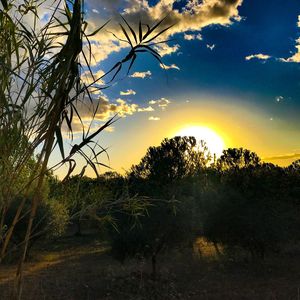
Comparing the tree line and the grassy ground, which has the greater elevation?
the tree line

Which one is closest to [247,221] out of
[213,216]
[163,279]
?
[213,216]

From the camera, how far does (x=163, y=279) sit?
22594mm

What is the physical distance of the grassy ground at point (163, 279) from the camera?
1944 centimetres

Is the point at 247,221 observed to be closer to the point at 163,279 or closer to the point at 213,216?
the point at 213,216

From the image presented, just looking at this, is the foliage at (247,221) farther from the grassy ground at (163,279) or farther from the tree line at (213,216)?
the grassy ground at (163,279)

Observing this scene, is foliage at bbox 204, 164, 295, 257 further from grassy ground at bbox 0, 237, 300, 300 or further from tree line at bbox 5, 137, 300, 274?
grassy ground at bbox 0, 237, 300, 300

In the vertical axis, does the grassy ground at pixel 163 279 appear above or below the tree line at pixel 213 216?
below

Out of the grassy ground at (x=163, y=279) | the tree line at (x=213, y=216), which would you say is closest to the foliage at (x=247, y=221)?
the tree line at (x=213, y=216)

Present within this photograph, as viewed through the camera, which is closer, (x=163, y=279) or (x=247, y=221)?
(x=163, y=279)

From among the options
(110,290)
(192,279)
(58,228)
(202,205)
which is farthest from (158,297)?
(58,228)

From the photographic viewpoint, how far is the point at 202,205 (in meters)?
28.2

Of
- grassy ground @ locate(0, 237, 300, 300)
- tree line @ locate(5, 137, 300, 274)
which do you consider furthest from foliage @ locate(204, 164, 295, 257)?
grassy ground @ locate(0, 237, 300, 300)

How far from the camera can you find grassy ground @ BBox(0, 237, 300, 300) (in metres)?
19.4

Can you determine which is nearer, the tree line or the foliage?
the tree line
